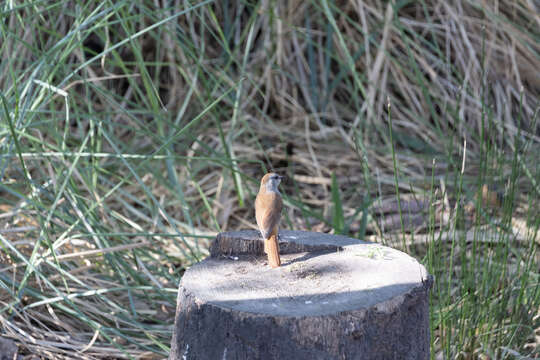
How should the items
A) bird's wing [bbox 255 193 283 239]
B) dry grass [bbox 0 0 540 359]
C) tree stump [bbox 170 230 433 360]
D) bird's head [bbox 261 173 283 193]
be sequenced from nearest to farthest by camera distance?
tree stump [bbox 170 230 433 360]
bird's wing [bbox 255 193 283 239]
bird's head [bbox 261 173 283 193]
dry grass [bbox 0 0 540 359]

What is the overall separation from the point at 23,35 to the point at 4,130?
1448 mm

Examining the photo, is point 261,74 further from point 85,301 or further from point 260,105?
point 85,301

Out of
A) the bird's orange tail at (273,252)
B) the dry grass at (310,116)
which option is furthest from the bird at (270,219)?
the dry grass at (310,116)

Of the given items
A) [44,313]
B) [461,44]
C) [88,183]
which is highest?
[461,44]

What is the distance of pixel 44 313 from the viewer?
83.4 inches

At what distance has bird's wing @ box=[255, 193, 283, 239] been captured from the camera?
154cm

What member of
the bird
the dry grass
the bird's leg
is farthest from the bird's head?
the dry grass

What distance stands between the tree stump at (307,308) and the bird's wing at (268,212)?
0.34 feet

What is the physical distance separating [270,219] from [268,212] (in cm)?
2

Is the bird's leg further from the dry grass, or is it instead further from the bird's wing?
the dry grass

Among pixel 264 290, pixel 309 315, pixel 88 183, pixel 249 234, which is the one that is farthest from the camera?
pixel 88 183

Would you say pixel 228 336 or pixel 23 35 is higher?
pixel 23 35

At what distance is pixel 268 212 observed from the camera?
5.12 feet

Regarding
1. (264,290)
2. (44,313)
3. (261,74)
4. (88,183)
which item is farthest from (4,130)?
(261,74)
